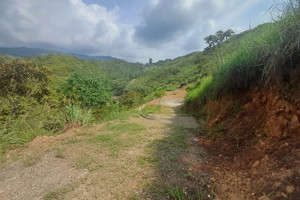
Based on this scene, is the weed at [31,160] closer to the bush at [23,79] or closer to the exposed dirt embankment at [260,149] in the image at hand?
the exposed dirt embankment at [260,149]

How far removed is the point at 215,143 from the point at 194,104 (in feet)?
13.5

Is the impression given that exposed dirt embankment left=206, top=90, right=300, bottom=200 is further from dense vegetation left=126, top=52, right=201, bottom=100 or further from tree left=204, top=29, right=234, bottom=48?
tree left=204, top=29, right=234, bottom=48

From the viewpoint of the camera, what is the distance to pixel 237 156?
2.08m

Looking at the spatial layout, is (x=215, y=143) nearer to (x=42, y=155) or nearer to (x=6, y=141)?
(x=42, y=155)

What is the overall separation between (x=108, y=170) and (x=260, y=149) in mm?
1991

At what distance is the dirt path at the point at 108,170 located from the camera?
1.55 m

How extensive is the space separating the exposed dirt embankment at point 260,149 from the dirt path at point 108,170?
26 cm

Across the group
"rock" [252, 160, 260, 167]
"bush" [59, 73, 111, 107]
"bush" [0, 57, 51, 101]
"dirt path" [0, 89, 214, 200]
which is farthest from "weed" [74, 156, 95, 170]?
"bush" [59, 73, 111, 107]

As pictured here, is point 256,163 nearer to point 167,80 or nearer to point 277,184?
point 277,184

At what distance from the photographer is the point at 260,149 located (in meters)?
1.90

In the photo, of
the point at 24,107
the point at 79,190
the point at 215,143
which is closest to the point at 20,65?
the point at 24,107

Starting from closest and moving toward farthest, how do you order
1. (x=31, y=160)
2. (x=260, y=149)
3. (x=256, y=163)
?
1. (x=256, y=163)
2. (x=260, y=149)
3. (x=31, y=160)

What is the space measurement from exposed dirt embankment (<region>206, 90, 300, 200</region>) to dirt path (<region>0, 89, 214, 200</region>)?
0.26 m

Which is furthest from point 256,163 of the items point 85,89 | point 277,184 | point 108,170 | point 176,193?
point 85,89
